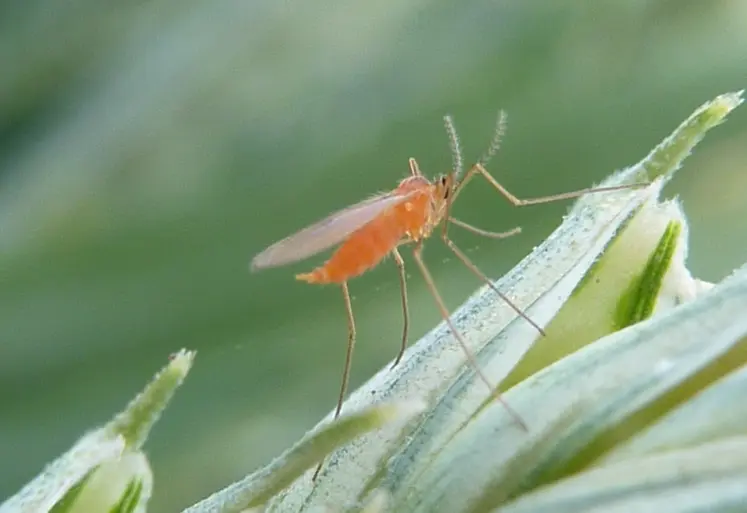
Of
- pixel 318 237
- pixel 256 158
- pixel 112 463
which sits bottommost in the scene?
pixel 112 463

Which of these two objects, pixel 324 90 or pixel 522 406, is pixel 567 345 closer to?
pixel 522 406

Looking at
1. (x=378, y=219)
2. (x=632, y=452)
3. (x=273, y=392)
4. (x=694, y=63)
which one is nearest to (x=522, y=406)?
(x=632, y=452)

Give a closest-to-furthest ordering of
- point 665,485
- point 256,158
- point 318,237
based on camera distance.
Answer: point 665,485 < point 318,237 < point 256,158

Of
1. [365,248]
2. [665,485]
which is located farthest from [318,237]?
[665,485]

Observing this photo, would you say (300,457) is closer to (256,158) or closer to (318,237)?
(318,237)

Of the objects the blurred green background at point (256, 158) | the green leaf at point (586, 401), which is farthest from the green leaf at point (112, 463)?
the blurred green background at point (256, 158)

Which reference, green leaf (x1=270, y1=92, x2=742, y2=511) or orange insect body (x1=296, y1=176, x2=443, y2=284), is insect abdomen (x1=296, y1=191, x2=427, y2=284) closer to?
orange insect body (x1=296, y1=176, x2=443, y2=284)

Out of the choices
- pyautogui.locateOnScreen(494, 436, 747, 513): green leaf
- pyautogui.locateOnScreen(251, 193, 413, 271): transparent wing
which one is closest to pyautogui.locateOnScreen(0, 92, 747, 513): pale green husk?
pyautogui.locateOnScreen(494, 436, 747, 513): green leaf
